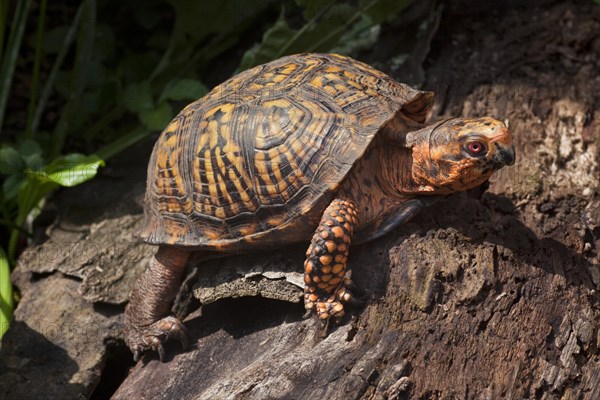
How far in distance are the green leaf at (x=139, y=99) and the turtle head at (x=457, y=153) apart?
1.87 m

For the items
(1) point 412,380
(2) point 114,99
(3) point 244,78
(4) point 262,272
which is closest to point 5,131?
(2) point 114,99

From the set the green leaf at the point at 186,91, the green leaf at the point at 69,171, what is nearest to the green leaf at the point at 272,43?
the green leaf at the point at 186,91

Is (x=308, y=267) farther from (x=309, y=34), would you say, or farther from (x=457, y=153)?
(x=309, y=34)

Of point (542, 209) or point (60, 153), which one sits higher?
point (60, 153)

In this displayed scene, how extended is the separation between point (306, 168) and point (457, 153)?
0.64 meters

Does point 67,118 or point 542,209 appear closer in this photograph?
point 542,209

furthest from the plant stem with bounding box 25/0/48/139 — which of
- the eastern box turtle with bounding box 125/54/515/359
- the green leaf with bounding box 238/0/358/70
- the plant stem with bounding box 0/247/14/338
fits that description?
the eastern box turtle with bounding box 125/54/515/359

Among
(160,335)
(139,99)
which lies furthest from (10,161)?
(160,335)

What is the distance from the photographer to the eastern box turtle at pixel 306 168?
2.91 m

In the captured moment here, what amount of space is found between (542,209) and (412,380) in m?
1.20

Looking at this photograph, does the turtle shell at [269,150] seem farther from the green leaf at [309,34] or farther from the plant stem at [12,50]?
the plant stem at [12,50]

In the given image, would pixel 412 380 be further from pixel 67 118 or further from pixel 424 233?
pixel 67 118

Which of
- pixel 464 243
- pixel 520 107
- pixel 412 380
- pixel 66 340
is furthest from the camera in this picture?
pixel 520 107

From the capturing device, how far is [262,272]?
3100mm
